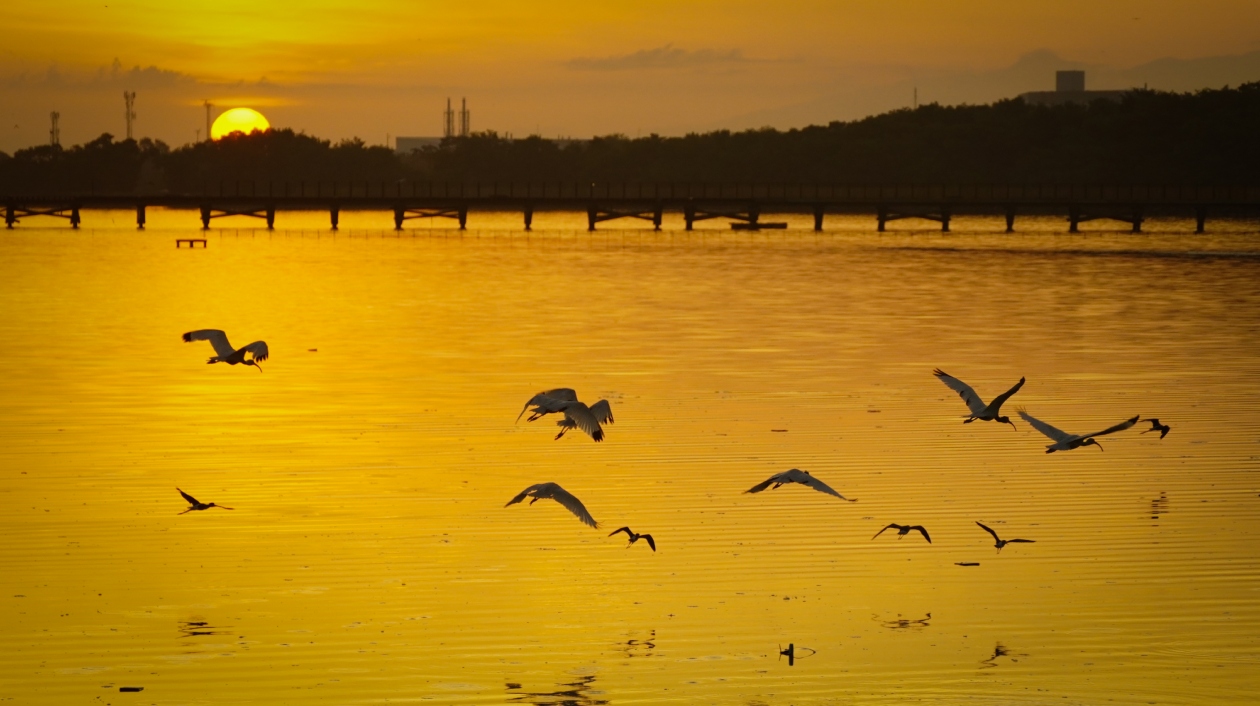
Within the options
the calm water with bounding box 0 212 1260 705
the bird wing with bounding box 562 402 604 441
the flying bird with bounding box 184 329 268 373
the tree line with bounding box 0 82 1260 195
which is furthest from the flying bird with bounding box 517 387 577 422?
the tree line with bounding box 0 82 1260 195

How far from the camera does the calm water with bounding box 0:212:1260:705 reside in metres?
11.2

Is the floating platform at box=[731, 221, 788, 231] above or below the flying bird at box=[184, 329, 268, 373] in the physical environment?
below

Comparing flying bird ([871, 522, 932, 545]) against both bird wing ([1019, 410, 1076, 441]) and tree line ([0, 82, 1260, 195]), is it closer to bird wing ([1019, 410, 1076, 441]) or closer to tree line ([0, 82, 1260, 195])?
bird wing ([1019, 410, 1076, 441])

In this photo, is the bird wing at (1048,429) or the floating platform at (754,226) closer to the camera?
the bird wing at (1048,429)

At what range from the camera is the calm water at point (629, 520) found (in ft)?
36.7

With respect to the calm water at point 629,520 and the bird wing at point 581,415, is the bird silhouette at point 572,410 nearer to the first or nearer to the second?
the bird wing at point 581,415

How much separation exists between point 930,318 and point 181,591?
28.9m

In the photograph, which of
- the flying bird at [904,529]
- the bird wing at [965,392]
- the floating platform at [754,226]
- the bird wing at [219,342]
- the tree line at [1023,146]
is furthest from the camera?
the tree line at [1023,146]

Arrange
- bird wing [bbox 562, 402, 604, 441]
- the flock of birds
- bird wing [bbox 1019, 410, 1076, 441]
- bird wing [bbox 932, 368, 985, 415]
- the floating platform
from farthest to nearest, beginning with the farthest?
the floating platform < bird wing [bbox 932, 368, 985, 415] < bird wing [bbox 1019, 410, 1076, 441] < bird wing [bbox 562, 402, 604, 441] < the flock of birds

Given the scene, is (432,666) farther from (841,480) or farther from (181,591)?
(841,480)

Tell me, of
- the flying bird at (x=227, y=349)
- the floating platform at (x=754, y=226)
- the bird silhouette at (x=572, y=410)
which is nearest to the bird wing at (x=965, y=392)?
the bird silhouette at (x=572, y=410)

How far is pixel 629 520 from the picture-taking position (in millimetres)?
15461

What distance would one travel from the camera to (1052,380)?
26562 mm

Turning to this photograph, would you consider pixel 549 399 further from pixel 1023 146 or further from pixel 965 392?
pixel 1023 146
